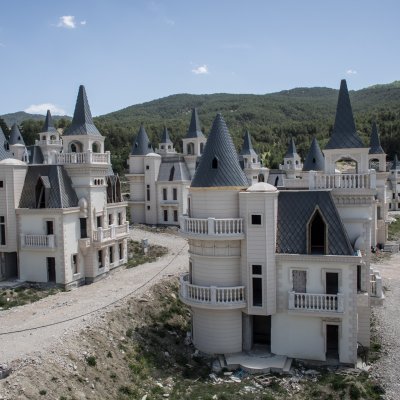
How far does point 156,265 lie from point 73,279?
713 centimetres

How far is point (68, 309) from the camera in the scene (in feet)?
80.3

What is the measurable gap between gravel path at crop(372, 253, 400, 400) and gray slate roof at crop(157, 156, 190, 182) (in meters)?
23.7

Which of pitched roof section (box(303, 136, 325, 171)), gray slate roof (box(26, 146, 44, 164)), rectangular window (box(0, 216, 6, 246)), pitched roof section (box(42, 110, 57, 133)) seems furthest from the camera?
pitched roof section (box(42, 110, 57, 133))

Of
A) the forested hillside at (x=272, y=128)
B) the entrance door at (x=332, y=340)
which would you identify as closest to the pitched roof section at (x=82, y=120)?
the entrance door at (x=332, y=340)

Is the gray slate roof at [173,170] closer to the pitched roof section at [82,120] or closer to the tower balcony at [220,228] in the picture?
the pitched roof section at [82,120]

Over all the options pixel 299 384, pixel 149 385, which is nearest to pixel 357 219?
pixel 299 384

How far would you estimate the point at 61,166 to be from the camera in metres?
31.1

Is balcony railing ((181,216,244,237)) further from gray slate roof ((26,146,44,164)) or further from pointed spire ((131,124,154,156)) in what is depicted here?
gray slate roof ((26,146,44,164))

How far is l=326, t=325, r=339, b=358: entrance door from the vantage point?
72.4 ft

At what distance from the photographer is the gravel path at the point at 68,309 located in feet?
63.1

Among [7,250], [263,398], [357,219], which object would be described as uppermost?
[357,219]

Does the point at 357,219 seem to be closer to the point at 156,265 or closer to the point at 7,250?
the point at 156,265

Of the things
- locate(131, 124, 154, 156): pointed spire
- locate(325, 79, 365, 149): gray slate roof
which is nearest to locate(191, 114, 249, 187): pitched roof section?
locate(325, 79, 365, 149): gray slate roof

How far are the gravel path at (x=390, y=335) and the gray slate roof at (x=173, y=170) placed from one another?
77.7 feet
